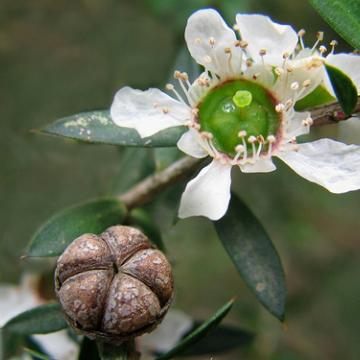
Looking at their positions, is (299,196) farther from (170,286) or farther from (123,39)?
(170,286)

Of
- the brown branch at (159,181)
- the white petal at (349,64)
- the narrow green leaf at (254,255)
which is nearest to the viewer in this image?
the white petal at (349,64)

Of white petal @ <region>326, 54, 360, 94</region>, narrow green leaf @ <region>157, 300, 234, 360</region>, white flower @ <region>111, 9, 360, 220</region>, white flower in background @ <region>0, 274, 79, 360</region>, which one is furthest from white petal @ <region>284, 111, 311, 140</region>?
white flower in background @ <region>0, 274, 79, 360</region>

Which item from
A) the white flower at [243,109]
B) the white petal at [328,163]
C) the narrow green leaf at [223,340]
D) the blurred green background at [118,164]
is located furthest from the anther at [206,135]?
the blurred green background at [118,164]

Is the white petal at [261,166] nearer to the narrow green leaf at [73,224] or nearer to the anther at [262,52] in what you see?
the anther at [262,52]

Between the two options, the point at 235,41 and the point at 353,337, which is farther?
the point at 353,337

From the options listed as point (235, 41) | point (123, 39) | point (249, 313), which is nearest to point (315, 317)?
point (249, 313)
